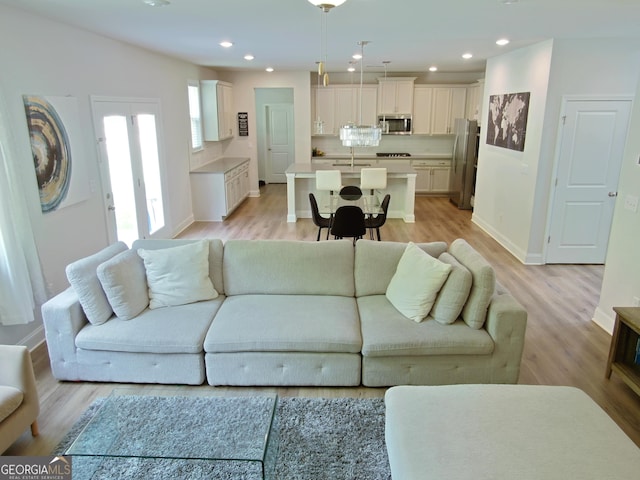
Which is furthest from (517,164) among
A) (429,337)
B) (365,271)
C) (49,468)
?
(49,468)

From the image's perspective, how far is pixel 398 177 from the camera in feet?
24.4

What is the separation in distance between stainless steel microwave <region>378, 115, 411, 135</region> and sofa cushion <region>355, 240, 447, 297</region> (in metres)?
6.62

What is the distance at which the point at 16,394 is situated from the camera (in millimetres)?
2322

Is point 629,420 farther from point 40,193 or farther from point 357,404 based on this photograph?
point 40,193

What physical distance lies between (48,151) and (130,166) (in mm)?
1626

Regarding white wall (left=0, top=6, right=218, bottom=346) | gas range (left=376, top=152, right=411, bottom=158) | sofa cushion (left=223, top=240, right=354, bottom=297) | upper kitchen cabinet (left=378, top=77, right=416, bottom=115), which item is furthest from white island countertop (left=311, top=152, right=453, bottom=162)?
sofa cushion (left=223, top=240, right=354, bottom=297)

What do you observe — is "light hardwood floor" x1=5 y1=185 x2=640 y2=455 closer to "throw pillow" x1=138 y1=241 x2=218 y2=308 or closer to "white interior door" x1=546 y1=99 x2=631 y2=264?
"white interior door" x1=546 y1=99 x2=631 y2=264

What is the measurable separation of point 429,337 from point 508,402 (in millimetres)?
742

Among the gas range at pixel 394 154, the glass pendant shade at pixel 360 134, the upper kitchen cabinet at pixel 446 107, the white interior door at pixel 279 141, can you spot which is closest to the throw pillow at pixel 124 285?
the glass pendant shade at pixel 360 134

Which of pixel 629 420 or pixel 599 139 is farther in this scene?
pixel 599 139

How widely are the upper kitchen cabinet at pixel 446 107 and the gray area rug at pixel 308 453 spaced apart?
7966mm

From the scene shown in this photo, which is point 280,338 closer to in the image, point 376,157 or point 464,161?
point 464,161

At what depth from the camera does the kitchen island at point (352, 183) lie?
7.36 m

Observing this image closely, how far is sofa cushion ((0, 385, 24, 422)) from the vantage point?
87.8 inches
